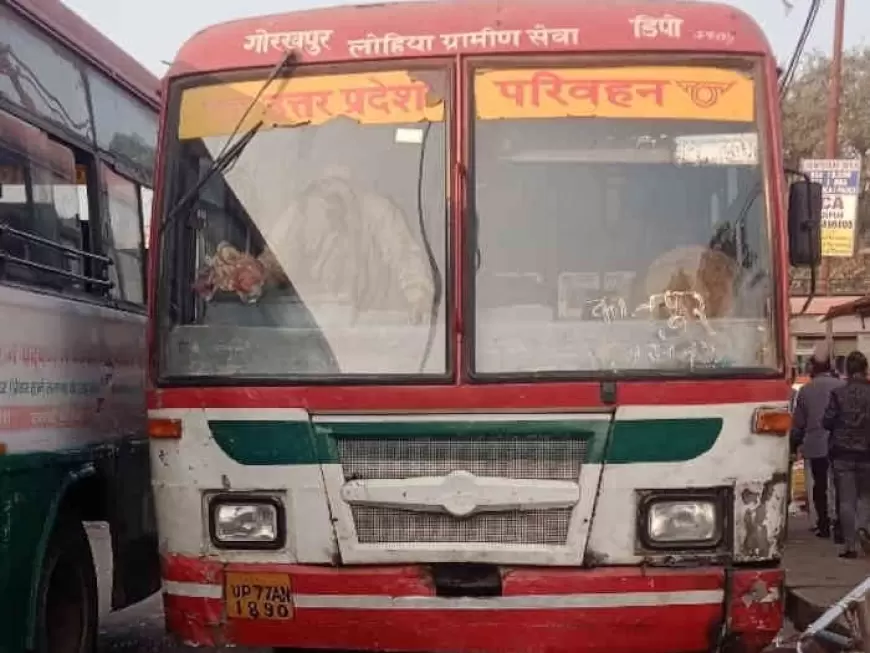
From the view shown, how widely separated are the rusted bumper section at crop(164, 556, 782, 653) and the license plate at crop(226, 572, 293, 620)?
24 millimetres

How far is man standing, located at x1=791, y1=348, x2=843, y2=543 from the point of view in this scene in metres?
11.9

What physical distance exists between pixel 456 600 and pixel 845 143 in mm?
40433

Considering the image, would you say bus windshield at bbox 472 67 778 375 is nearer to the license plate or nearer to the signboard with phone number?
the license plate

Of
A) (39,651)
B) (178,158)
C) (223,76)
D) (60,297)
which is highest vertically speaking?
(223,76)

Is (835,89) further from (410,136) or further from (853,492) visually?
(410,136)

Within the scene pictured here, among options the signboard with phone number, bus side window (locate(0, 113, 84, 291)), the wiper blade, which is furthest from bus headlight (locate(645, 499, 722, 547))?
the signboard with phone number

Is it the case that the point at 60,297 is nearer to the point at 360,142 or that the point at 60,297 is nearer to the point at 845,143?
the point at 360,142

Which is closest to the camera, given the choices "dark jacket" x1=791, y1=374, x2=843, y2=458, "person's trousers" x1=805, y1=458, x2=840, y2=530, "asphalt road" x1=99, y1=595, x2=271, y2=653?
"asphalt road" x1=99, y1=595, x2=271, y2=653

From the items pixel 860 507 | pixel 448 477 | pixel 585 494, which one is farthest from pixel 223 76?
pixel 860 507

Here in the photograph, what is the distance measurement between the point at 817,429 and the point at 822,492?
946 millimetres

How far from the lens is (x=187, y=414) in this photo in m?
5.29

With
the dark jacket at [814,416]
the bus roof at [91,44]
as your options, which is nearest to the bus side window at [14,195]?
the bus roof at [91,44]

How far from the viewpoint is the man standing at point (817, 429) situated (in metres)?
11.9

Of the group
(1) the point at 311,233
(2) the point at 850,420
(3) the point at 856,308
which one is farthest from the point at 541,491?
(3) the point at 856,308
